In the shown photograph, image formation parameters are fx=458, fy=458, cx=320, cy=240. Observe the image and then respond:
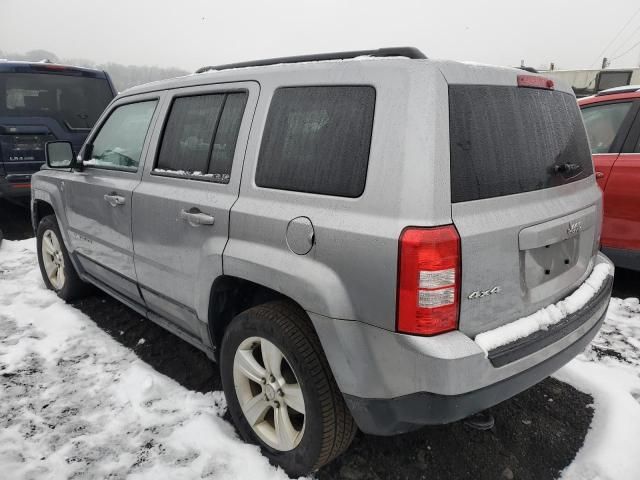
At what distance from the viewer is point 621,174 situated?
3.85m

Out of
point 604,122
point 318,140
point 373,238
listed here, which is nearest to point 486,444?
point 373,238

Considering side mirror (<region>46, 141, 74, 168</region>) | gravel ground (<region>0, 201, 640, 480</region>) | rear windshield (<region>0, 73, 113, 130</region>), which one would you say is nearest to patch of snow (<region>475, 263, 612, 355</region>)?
gravel ground (<region>0, 201, 640, 480</region>)

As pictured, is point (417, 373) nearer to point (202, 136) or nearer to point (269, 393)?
point (269, 393)

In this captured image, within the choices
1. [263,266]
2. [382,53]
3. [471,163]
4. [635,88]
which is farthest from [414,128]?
[635,88]

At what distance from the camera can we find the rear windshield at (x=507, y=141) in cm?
164

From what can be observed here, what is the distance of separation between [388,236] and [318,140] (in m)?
0.56

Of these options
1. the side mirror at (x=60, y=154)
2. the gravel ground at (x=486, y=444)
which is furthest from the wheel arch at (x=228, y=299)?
the side mirror at (x=60, y=154)

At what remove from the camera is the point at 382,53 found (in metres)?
1.87

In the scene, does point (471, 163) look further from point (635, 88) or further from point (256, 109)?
point (635, 88)

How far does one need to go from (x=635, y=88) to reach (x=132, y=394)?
475cm

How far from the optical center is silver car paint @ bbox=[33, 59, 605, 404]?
156 cm

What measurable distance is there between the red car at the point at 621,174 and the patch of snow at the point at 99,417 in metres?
3.40

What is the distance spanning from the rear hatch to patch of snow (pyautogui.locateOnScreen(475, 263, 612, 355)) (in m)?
0.03

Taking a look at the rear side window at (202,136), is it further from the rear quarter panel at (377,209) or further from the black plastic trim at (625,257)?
the black plastic trim at (625,257)
